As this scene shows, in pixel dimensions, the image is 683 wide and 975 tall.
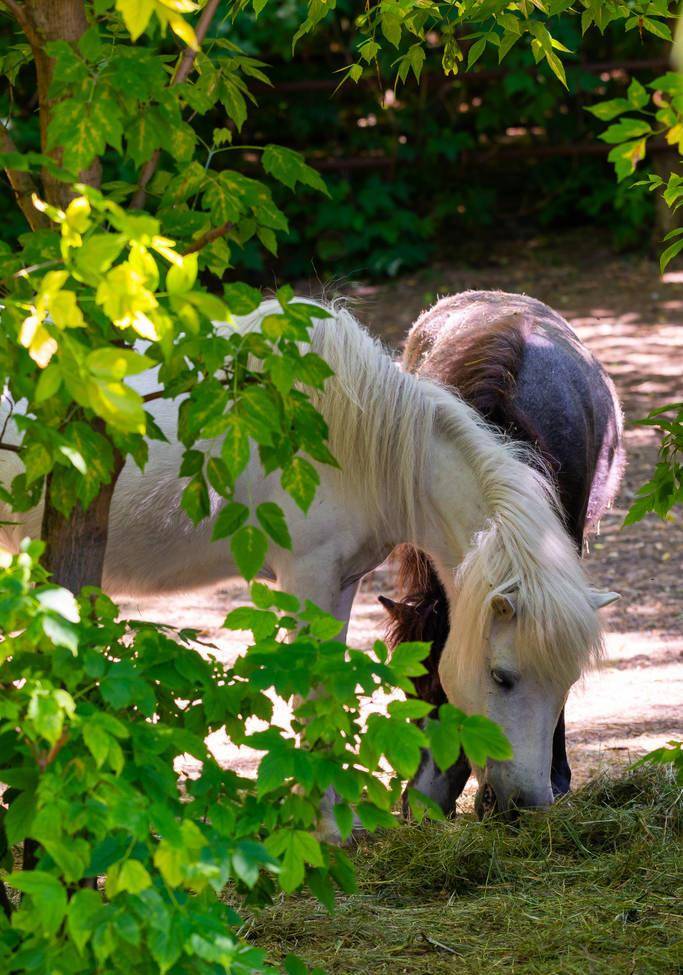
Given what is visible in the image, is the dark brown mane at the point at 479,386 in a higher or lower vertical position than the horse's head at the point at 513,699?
higher

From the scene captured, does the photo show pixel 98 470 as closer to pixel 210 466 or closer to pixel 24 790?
pixel 210 466

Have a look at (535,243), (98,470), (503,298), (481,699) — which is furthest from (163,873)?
(535,243)

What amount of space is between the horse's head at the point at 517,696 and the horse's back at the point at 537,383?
2.14ft

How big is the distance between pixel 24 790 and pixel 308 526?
1571 mm

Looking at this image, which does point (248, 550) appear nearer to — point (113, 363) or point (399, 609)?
point (113, 363)

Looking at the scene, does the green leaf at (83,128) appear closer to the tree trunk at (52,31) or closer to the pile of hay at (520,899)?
the tree trunk at (52,31)

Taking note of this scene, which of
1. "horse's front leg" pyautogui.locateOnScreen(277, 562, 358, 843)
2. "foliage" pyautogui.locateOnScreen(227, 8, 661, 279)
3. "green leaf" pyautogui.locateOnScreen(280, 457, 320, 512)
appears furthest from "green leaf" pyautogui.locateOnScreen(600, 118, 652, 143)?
"foliage" pyautogui.locateOnScreen(227, 8, 661, 279)

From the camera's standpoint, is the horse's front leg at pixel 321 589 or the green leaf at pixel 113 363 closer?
the green leaf at pixel 113 363

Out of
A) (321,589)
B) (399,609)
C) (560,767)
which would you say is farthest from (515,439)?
(560,767)

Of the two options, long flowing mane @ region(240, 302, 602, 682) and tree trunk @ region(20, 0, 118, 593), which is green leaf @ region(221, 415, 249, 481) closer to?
tree trunk @ region(20, 0, 118, 593)

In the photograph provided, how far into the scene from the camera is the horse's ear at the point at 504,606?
105 inches

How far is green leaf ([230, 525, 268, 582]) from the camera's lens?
162 cm

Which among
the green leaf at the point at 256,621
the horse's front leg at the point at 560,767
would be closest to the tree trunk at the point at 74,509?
the green leaf at the point at 256,621

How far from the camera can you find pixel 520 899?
2697mm
